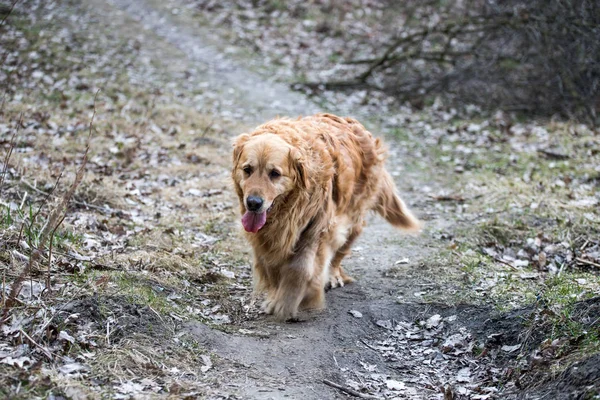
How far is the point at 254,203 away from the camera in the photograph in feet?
15.3

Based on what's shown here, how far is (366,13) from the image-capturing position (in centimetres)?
1747

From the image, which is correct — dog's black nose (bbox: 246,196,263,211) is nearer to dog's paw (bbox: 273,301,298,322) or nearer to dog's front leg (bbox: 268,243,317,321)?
dog's front leg (bbox: 268,243,317,321)

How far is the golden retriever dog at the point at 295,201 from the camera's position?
4801mm

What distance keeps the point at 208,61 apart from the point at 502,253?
10.4 meters

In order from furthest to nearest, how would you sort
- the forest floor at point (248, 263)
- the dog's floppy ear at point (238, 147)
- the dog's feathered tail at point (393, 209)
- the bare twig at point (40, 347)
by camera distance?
the dog's feathered tail at point (393, 209) → the dog's floppy ear at point (238, 147) → the forest floor at point (248, 263) → the bare twig at point (40, 347)

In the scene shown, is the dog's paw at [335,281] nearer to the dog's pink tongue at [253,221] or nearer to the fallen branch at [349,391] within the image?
the dog's pink tongue at [253,221]

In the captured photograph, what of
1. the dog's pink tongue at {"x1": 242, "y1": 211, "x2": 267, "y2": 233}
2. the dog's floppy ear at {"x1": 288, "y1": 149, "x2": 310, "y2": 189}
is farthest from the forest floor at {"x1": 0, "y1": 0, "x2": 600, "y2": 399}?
the dog's floppy ear at {"x1": 288, "y1": 149, "x2": 310, "y2": 189}

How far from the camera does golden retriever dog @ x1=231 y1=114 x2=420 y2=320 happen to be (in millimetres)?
4801

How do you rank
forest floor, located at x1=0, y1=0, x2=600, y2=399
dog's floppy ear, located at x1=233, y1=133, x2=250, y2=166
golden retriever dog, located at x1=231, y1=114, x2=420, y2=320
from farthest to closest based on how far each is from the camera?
dog's floppy ear, located at x1=233, y1=133, x2=250, y2=166, golden retriever dog, located at x1=231, y1=114, x2=420, y2=320, forest floor, located at x1=0, y1=0, x2=600, y2=399

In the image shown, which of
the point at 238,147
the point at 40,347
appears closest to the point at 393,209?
the point at 238,147

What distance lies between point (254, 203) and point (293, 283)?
884 mm

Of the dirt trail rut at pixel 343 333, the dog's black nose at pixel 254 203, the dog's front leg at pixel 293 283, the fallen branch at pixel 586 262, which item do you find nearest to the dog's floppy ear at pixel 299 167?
the dog's black nose at pixel 254 203

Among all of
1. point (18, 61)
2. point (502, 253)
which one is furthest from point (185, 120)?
point (502, 253)

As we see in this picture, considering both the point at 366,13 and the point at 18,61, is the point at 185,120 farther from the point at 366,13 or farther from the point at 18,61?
the point at 366,13
